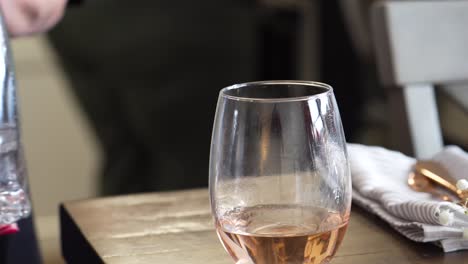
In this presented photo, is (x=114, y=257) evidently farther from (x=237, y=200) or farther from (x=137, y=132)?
(x=137, y=132)

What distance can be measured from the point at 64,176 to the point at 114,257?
251 cm

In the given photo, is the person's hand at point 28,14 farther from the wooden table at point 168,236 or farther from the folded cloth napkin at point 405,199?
the folded cloth napkin at point 405,199

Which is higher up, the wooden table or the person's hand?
the person's hand

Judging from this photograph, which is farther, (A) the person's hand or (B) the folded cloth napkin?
(A) the person's hand

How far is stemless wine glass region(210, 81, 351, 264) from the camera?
1.70ft

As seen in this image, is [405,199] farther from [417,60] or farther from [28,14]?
[28,14]

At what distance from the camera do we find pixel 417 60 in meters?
1.00

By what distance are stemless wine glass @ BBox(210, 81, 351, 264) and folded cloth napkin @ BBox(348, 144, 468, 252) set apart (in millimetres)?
96

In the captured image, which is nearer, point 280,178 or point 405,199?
point 280,178

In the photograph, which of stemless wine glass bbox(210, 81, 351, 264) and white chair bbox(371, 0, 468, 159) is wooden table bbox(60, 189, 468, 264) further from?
white chair bbox(371, 0, 468, 159)

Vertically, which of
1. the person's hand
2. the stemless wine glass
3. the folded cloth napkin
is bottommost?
the folded cloth napkin

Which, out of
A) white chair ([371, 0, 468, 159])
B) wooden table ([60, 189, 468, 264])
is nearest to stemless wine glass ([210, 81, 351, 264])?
wooden table ([60, 189, 468, 264])

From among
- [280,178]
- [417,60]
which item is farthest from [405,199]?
[417,60]

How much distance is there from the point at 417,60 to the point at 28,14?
434 millimetres
